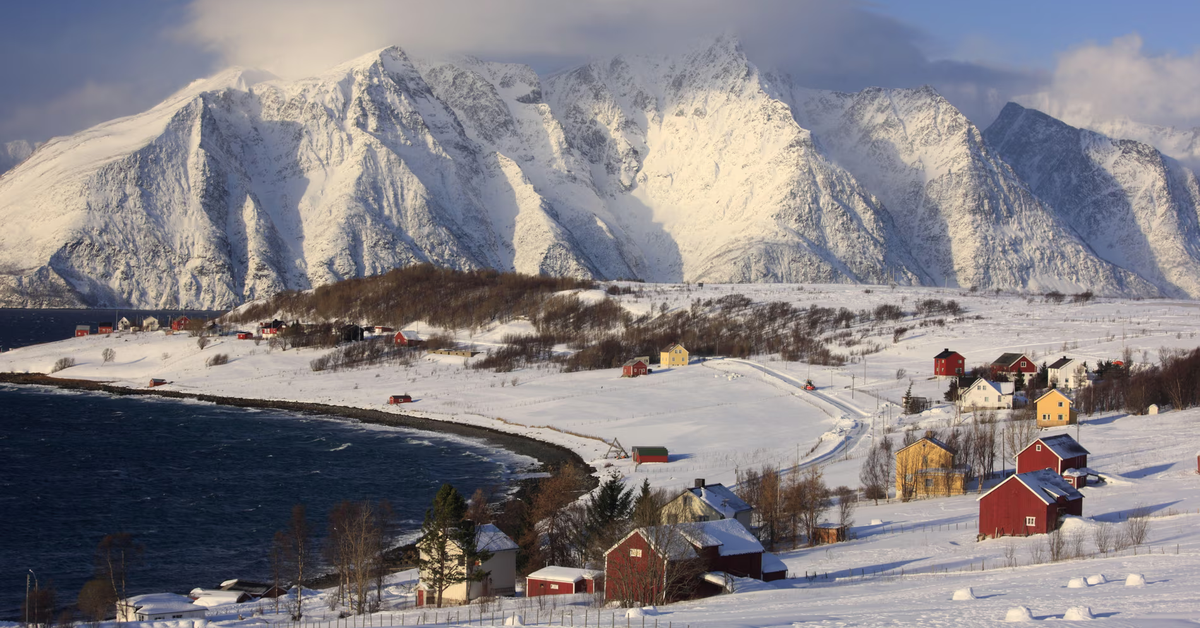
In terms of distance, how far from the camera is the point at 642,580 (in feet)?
102

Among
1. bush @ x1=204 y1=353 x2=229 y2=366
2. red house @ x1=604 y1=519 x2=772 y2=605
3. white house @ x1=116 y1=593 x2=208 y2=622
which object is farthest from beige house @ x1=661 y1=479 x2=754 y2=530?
bush @ x1=204 y1=353 x2=229 y2=366

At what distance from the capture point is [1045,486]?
136 ft

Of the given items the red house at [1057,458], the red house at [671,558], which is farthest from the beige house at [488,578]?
the red house at [1057,458]

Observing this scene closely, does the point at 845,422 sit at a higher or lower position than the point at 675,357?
lower

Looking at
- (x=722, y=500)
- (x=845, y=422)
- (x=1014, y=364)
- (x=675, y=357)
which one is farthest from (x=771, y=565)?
(x=675, y=357)

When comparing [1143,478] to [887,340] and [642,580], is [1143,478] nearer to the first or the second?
[642,580]

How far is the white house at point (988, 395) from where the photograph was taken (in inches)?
3014

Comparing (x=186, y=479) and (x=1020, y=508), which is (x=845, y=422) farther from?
(x=186, y=479)

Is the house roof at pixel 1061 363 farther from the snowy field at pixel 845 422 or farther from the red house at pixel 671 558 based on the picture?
the red house at pixel 671 558

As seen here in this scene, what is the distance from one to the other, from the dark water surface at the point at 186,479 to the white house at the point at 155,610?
384 cm

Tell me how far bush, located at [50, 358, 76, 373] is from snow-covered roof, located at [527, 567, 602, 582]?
94.5 meters

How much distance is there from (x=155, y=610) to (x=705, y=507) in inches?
757

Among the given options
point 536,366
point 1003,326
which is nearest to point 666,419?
point 536,366

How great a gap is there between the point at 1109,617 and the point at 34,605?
31917 millimetres
